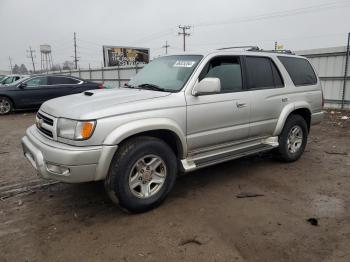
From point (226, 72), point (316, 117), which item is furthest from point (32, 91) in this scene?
point (316, 117)

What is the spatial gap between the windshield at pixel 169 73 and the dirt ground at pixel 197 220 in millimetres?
1442

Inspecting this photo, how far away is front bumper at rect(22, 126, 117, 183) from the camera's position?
3.26 metres

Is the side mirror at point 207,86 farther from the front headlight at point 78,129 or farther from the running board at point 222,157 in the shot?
the front headlight at point 78,129

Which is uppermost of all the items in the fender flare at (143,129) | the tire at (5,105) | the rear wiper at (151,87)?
the rear wiper at (151,87)

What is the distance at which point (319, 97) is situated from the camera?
6.01 metres

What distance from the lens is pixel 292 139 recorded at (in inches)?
225

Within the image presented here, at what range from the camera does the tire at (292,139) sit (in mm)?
5461

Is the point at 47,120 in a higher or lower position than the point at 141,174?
higher

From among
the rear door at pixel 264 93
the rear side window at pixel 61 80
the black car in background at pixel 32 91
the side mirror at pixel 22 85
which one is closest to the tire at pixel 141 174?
the rear door at pixel 264 93

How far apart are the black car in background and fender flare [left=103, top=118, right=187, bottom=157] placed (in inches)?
415

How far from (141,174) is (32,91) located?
10.7 metres

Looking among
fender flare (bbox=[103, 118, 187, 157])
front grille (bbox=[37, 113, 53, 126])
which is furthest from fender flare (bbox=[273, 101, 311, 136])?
front grille (bbox=[37, 113, 53, 126])

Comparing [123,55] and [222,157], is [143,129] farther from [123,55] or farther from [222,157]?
[123,55]

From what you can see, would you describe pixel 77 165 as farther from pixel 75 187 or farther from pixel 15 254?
pixel 75 187
